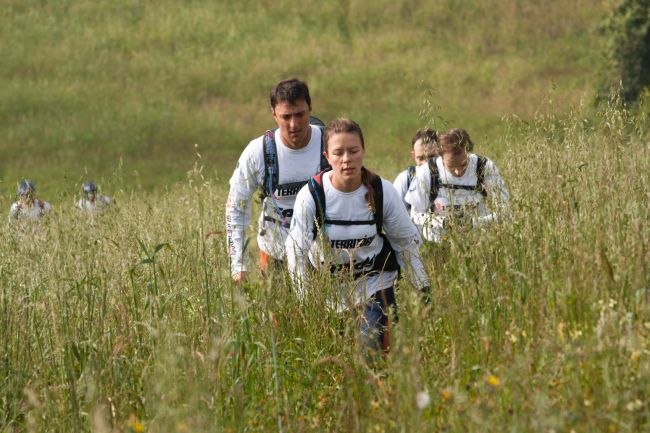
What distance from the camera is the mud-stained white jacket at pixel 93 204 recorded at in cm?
610

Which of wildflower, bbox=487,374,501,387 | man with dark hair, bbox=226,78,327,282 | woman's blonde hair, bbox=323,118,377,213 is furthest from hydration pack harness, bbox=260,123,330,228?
wildflower, bbox=487,374,501,387

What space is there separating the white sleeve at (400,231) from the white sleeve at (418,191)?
1784 mm

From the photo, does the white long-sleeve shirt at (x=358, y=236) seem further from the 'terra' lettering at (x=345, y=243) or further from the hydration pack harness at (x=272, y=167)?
the hydration pack harness at (x=272, y=167)

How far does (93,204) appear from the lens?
6672mm

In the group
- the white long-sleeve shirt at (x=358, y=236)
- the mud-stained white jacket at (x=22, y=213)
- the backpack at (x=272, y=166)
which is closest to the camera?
the white long-sleeve shirt at (x=358, y=236)

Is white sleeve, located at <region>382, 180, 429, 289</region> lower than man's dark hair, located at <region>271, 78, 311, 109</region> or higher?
lower

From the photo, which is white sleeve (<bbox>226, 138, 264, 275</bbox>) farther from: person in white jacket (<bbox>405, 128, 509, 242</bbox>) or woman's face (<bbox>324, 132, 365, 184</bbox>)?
person in white jacket (<bbox>405, 128, 509, 242</bbox>)

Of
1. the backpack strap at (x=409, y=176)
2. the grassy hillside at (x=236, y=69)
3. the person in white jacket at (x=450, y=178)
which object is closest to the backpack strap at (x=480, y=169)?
the person in white jacket at (x=450, y=178)

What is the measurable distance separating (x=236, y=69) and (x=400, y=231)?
37.5 metres

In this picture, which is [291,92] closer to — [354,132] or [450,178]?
[354,132]

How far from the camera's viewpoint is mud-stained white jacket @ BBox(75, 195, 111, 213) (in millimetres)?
6098

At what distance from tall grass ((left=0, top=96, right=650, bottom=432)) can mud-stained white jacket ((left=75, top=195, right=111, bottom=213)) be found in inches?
3.9

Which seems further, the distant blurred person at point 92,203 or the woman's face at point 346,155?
the distant blurred person at point 92,203

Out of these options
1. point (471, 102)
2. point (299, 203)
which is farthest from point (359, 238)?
point (471, 102)
